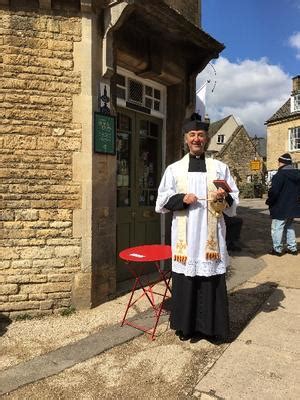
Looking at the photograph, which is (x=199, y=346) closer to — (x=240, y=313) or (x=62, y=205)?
(x=240, y=313)

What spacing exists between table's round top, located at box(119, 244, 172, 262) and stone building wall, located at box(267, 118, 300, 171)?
3031cm

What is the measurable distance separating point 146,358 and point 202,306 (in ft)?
2.46

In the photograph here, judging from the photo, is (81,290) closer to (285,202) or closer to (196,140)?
(196,140)

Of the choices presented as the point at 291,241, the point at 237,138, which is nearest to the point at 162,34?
the point at 291,241

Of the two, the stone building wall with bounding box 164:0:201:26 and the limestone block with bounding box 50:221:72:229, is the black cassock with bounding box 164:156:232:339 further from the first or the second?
the stone building wall with bounding box 164:0:201:26

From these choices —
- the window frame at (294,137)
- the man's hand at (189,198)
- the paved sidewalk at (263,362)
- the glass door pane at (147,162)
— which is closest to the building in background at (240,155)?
the window frame at (294,137)

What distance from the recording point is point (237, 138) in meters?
40.6

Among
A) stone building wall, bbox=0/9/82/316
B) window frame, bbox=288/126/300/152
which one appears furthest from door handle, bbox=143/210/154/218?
window frame, bbox=288/126/300/152

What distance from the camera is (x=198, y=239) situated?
161 inches

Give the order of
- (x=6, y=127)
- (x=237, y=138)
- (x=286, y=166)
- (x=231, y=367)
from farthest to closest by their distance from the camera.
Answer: (x=237, y=138) → (x=286, y=166) → (x=6, y=127) → (x=231, y=367)

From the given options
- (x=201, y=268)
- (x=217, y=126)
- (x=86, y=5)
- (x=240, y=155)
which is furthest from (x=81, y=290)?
(x=217, y=126)

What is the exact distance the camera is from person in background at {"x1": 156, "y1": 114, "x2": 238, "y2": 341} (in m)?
4.05

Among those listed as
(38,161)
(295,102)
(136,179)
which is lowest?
(136,179)

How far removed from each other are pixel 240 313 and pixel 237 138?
122 ft
